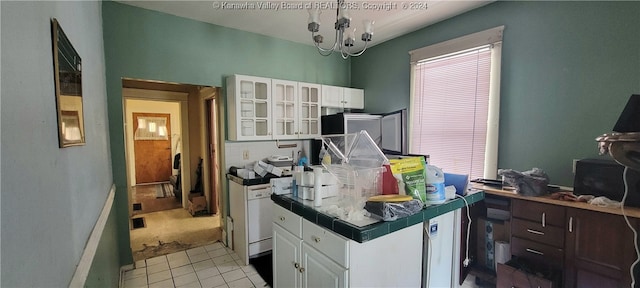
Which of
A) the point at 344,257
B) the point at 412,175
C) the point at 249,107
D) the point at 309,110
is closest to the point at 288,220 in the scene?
the point at 344,257

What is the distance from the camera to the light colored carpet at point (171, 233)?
3.11 meters

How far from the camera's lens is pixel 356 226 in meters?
1.25

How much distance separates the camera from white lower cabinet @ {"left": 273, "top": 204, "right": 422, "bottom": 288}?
1.30 meters

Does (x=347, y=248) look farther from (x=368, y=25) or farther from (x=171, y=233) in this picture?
(x=171, y=233)

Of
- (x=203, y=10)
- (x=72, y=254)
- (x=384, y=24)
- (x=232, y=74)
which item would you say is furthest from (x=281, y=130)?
(x=72, y=254)

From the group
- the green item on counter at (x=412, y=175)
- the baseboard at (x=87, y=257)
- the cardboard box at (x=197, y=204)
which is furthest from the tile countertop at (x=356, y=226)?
the cardboard box at (x=197, y=204)

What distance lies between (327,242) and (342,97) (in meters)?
2.77

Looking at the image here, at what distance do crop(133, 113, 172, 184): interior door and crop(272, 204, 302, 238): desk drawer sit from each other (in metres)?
6.36

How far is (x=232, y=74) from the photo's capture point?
3.15m

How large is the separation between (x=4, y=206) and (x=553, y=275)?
2786 mm

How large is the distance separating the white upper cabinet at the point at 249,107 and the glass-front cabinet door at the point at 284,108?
0.08 metres

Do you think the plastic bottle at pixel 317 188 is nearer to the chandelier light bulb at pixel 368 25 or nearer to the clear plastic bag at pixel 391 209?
the clear plastic bag at pixel 391 209

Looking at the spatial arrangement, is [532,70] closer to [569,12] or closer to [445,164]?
[569,12]

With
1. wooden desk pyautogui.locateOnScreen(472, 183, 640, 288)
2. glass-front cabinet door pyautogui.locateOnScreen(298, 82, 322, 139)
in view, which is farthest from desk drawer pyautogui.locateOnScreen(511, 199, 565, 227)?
glass-front cabinet door pyautogui.locateOnScreen(298, 82, 322, 139)
